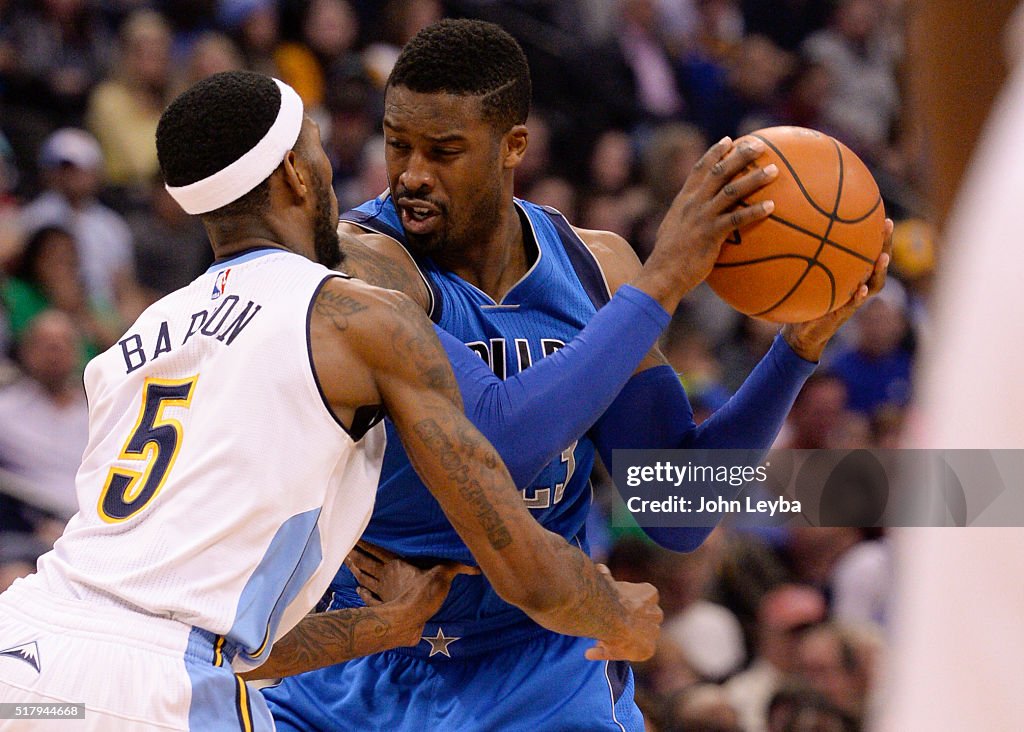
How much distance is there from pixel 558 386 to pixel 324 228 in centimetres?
63

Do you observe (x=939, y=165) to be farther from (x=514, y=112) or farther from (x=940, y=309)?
(x=514, y=112)

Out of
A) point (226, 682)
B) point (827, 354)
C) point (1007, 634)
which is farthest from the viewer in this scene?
point (827, 354)

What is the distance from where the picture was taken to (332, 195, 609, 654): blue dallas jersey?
337 cm

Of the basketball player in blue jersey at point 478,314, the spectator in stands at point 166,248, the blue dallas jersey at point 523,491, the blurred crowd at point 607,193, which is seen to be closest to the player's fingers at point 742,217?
the basketball player in blue jersey at point 478,314

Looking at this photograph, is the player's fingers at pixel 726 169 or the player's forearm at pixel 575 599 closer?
the player's forearm at pixel 575 599

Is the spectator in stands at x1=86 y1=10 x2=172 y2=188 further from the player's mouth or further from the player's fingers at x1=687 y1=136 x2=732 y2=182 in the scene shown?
the player's fingers at x1=687 y1=136 x2=732 y2=182

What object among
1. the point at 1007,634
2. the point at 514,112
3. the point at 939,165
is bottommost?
the point at 514,112

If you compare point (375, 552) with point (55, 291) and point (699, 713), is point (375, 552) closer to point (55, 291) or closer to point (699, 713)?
point (699, 713)

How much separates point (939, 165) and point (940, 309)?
7 cm

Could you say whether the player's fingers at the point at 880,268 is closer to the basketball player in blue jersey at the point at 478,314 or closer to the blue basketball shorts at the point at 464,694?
the basketball player in blue jersey at the point at 478,314

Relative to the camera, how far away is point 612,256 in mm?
3885

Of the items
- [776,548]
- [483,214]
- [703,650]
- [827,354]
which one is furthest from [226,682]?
[827,354]

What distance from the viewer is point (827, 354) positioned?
27.9 feet

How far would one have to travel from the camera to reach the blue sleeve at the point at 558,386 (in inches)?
119
